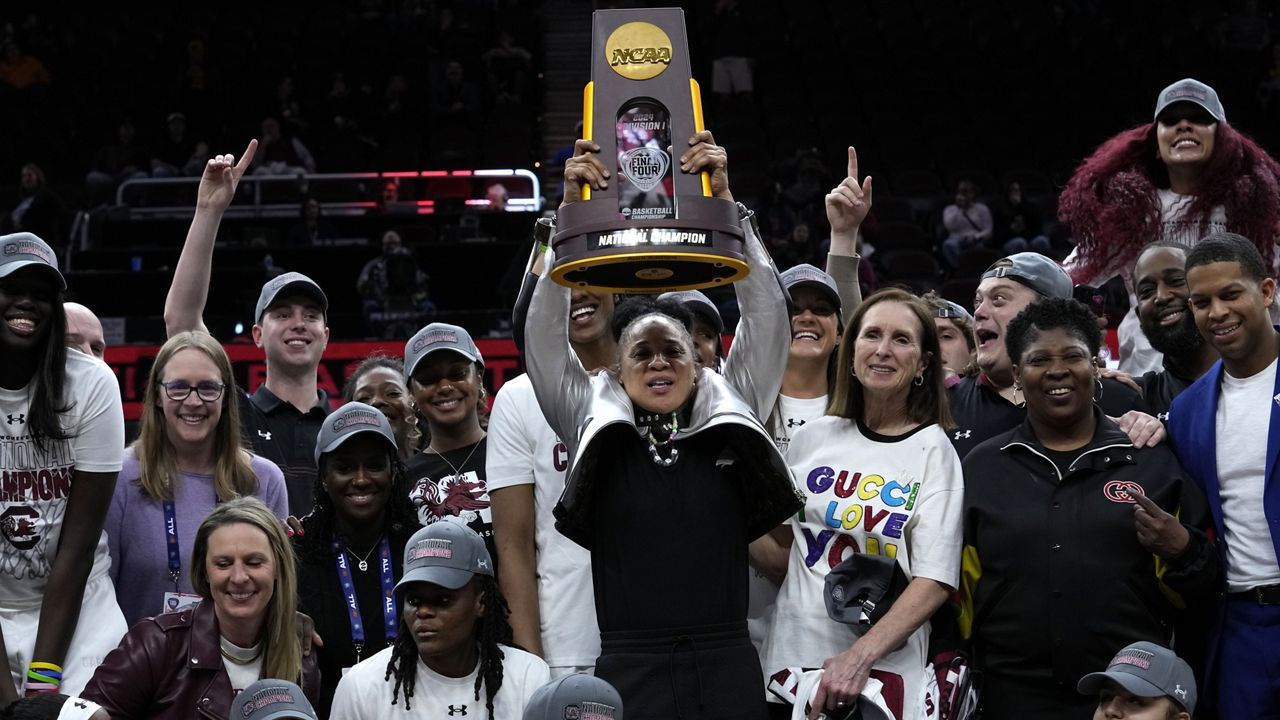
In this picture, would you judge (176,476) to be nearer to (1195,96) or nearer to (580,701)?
(580,701)

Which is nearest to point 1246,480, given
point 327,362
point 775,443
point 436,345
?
point 775,443

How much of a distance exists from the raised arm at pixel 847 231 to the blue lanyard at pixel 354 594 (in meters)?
1.54

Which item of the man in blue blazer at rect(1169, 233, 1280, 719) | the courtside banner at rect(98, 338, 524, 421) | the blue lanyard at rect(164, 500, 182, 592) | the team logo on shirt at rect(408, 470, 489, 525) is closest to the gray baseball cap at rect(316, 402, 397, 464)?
the team logo on shirt at rect(408, 470, 489, 525)

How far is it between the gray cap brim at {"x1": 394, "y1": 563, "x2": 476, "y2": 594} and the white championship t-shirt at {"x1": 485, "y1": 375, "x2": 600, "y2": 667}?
30 cm

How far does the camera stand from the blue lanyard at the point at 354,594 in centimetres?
397

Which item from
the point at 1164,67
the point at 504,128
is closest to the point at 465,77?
the point at 504,128

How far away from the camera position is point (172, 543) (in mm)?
4082

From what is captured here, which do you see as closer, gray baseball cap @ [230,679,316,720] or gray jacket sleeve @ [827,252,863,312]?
gray baseball cap @ [230,679,316,720]

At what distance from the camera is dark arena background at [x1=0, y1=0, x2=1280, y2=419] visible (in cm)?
1078

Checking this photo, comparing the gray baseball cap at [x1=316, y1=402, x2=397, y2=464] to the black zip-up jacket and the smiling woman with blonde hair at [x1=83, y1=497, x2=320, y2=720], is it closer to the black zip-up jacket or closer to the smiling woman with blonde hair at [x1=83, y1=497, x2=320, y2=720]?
the smiling woman with blonde hair at [x1=83, y1=497, x2=320, y2=720]

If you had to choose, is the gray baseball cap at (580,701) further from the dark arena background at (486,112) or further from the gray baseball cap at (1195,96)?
the dark arena background at (486,112)

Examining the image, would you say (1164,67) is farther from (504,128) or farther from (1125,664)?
(1125,664)

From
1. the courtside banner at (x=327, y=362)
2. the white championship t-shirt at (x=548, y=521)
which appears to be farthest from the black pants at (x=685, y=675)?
the courtside banner at (x=327, y=362)

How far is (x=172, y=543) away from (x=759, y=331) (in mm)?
1712
